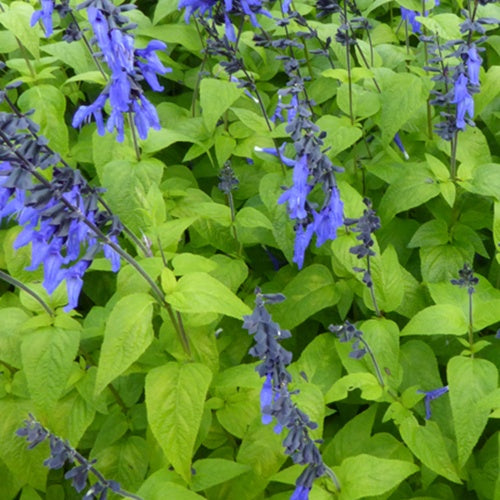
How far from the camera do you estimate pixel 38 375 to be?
7.64ft

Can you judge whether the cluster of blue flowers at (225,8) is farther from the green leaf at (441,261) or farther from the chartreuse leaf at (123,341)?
the chartreuse leaf at (123,341)

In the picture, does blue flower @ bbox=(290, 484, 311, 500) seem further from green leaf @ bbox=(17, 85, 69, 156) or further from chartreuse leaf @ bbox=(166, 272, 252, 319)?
green leaf @ bbox=(17, 85, 69, 156)

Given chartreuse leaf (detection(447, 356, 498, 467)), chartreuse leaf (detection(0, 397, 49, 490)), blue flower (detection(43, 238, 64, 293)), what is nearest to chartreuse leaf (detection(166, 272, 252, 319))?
blue flower (detection(43, 238, 64, 293))

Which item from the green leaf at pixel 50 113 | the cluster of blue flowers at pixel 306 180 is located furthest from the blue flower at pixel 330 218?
the green leaf at pixel 50 113

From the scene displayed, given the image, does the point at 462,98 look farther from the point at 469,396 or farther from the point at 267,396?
the point at 267,396

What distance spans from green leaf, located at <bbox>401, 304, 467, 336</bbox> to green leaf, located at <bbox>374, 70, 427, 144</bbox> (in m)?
0.80

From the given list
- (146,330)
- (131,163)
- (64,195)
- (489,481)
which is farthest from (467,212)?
(64,195)

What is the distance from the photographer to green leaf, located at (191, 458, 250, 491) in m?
2.17

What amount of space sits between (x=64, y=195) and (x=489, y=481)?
1.71 meters

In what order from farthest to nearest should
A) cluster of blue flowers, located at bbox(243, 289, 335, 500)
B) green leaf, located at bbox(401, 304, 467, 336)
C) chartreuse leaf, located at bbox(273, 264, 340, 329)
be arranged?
1. chartreuse leaf, located at bbox(273, 264, 340, 329)
2. green leaf, located at bbox(401, 304, 467, 336)
3. cluster of blue flowers, located at bbox(243, 289, 335, 500)

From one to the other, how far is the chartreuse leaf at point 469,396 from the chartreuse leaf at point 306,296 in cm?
59

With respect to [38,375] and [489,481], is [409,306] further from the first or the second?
[38,375]

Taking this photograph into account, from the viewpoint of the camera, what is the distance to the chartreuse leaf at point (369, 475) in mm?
2023

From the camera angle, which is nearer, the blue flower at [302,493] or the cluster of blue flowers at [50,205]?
the cluster of blue flowers at [50,205]
